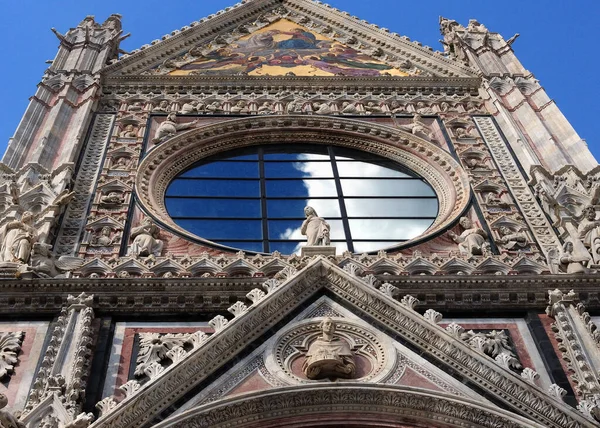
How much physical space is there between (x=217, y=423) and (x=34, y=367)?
6.78 feet

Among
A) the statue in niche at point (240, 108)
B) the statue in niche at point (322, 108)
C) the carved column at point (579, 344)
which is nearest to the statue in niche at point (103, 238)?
the statue in niche at point (240, 108)

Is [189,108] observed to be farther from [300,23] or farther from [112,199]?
[300,23]

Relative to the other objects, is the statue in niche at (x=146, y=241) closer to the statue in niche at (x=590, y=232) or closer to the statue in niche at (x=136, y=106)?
the statue in niche at (x=136, y=106)

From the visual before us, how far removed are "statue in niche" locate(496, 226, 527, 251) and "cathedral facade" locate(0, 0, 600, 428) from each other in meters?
0.13

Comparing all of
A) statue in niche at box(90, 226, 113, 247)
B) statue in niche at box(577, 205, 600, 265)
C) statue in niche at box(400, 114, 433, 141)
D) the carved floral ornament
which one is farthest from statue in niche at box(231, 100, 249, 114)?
statue in niche at box(577, 205, 600, 265)

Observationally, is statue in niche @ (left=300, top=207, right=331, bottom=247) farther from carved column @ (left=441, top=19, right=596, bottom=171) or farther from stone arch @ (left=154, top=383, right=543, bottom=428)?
carved column @ (left=441, top=19, right=596, bottom=171)

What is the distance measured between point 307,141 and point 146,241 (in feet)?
15.3

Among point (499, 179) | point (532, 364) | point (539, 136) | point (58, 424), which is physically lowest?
point (58, 424)

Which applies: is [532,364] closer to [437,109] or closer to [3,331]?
[3,331]

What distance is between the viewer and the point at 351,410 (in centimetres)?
915

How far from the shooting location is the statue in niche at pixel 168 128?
15328mm

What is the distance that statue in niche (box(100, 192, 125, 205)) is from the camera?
1334 centimetres

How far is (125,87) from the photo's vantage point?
17359mm

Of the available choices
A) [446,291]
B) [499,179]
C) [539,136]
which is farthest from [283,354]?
[539,136]
